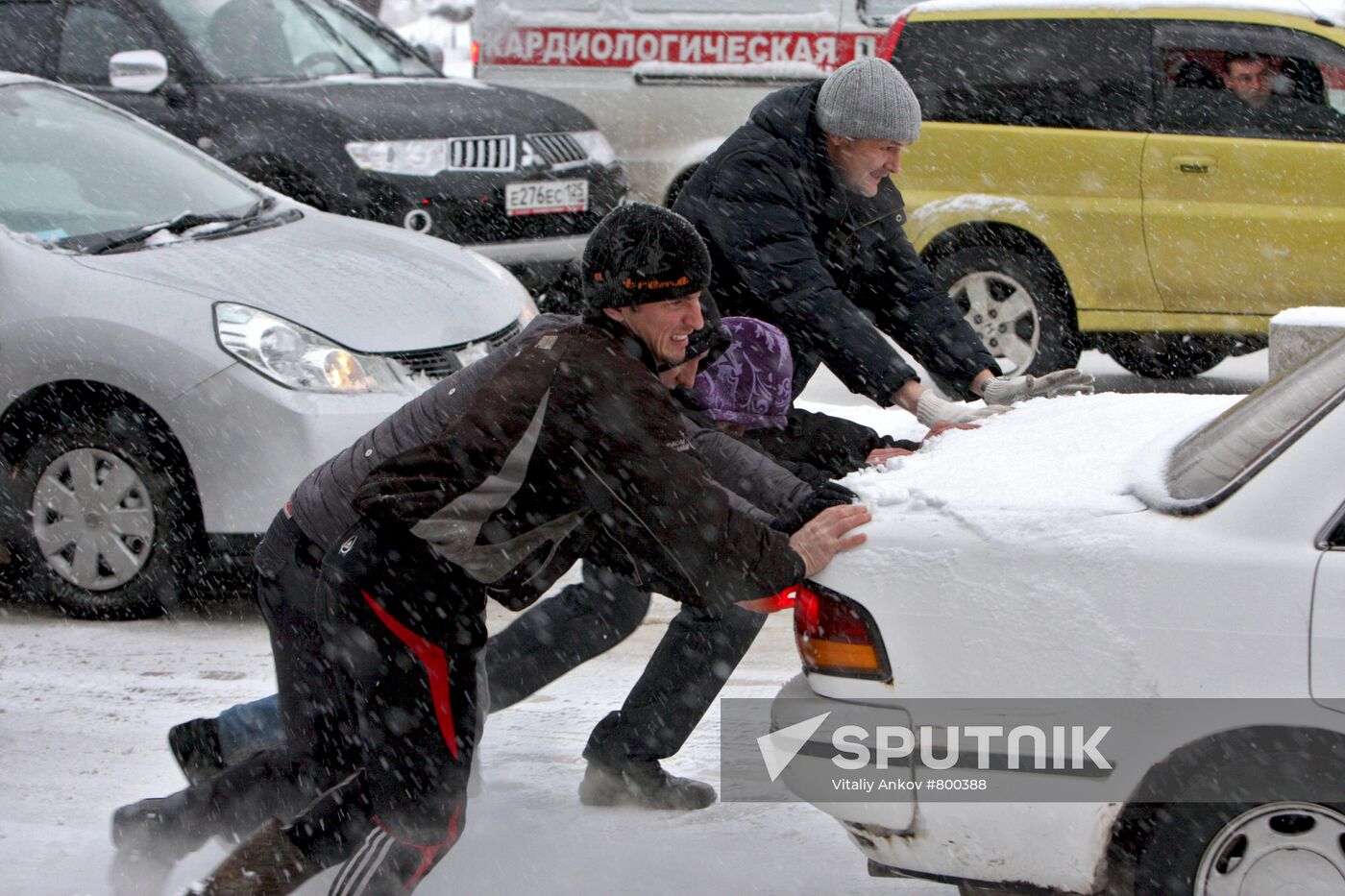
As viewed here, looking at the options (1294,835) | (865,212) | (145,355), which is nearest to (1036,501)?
(1294,835)

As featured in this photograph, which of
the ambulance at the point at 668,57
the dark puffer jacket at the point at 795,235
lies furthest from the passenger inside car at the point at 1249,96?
the dark puffer jacket at the point at 795,235

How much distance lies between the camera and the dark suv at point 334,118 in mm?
8789

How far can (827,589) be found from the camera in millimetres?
3172

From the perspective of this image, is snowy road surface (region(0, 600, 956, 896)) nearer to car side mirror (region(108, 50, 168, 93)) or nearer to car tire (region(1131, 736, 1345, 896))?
car tire (region(1131, 736, 1345, 896))

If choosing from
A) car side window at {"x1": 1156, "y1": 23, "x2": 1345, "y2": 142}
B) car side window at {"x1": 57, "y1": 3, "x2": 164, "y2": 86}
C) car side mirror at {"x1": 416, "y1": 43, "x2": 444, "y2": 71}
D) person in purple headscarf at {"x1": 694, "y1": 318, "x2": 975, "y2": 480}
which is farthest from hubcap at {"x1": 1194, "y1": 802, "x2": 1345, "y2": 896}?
car side mirror at {"x1": 416, "y1": 43, "x2": 444, "y2": 71}

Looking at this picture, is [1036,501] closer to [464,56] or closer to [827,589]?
[827,589]

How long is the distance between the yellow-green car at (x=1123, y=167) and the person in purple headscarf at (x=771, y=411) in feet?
16.3

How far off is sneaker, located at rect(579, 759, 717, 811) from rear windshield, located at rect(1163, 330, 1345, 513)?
4.84 feet

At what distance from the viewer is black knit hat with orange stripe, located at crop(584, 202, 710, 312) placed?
120 inches

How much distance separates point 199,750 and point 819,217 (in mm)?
1822

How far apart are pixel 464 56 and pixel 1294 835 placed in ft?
91.6

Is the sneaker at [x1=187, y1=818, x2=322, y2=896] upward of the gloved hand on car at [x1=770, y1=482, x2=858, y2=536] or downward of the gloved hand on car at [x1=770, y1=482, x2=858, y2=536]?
downward

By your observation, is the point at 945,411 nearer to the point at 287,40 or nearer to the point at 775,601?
the point at 775,601

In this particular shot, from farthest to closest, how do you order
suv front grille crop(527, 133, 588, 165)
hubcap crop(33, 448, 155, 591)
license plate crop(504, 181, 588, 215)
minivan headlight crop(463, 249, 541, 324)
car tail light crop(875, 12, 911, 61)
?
suv front grille crop(527, 133, 588, 165), license plate crop(504, 181, 588, 215), car tail light crop(875, 12, 911, 61), minivan headlight crop(463, 249, 541, 324), hubcap crop(33, 448, 155, 591)
